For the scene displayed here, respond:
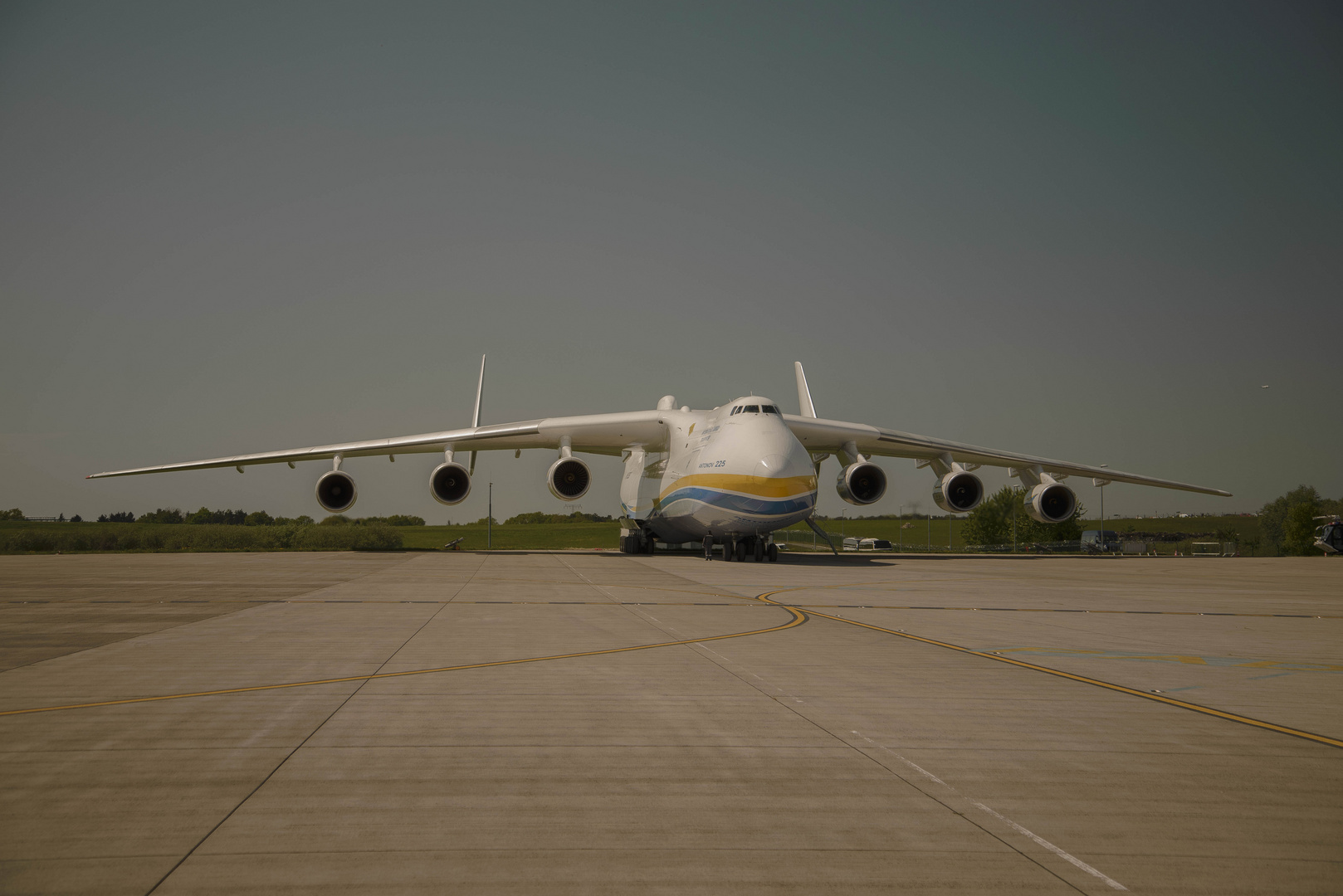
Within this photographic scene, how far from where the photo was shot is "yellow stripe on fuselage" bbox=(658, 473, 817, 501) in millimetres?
22672

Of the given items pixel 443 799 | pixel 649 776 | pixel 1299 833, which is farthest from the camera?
pixel 649 776

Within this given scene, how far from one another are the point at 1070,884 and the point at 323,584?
1672 cm

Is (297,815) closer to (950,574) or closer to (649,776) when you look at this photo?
(649,776)

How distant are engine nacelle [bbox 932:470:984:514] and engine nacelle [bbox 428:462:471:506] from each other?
16.6m

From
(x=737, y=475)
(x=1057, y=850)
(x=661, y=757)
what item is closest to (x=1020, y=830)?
(x=1057, y=850)

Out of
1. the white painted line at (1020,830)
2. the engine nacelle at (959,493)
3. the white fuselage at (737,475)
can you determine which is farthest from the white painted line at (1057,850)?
the engine nacelle at (959,493)

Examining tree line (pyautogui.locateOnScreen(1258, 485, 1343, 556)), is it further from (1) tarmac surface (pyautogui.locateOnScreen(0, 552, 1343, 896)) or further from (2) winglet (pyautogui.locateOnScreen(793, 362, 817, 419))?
(1) tarmac surface (pyautogui.locateOnScreen(0, 552, 1343, 896))

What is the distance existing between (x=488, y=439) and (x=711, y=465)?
982cm

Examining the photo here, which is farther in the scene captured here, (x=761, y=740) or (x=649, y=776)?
(x=761, y=740)

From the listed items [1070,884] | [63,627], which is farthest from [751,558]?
[1070,884]

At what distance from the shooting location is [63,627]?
9922 millimetres

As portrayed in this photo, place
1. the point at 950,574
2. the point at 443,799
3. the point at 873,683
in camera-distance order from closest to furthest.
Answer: the point at 443,799, the point at 873,683, the point at 950,574

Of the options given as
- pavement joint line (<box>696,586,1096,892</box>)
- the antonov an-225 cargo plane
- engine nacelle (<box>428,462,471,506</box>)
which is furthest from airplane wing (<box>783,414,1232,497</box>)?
pavement joint line (<box>696,586,1096,892</box>)

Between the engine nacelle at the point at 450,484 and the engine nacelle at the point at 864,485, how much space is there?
42.9 ft
